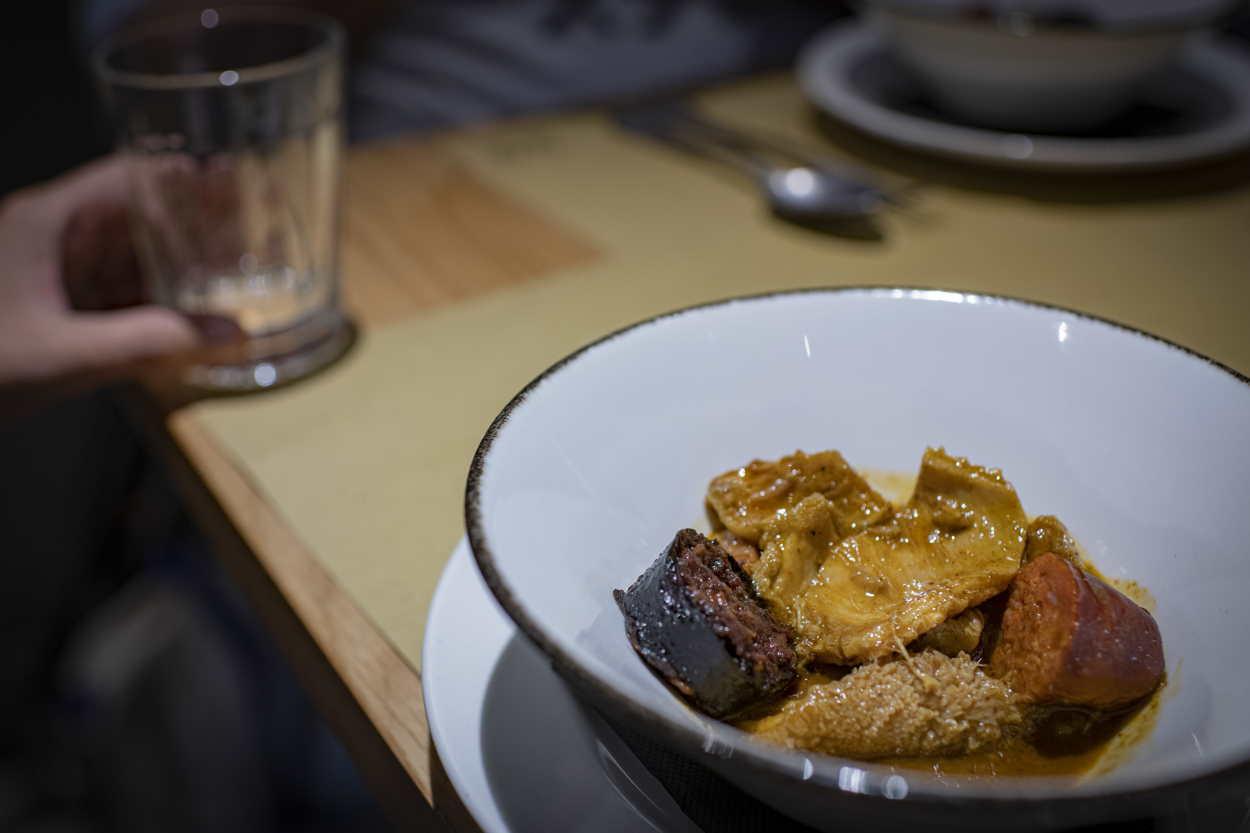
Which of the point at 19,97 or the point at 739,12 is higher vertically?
the point at 739,12

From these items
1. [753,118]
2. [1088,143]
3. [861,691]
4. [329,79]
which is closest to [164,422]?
[329,79]

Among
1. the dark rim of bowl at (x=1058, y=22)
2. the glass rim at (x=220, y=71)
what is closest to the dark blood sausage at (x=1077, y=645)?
the glass rim at (x=220, y=71)

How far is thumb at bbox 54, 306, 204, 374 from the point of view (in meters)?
0.93

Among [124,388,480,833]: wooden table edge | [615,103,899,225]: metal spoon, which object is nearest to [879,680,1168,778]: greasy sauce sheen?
[124,388,480,833]: wooden table edge

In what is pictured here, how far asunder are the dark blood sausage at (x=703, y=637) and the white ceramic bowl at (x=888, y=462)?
1 centimetres

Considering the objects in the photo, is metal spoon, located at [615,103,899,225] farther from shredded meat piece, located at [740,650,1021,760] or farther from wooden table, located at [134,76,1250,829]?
shredded meat piece, located at [740,650,1021,760]

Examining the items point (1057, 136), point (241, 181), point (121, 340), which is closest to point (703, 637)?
point (121, 340)

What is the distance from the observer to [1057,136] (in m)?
1.33

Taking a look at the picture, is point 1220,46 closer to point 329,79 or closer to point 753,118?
point 753,118

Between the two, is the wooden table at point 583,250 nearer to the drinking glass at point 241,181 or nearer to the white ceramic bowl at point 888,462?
the drinking glass at point 241,181

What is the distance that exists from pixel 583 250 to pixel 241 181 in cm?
36

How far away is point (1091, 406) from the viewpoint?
1.83 ft

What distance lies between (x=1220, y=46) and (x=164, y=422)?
1524 millimetres

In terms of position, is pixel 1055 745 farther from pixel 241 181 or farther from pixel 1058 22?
pixel 1058 22
